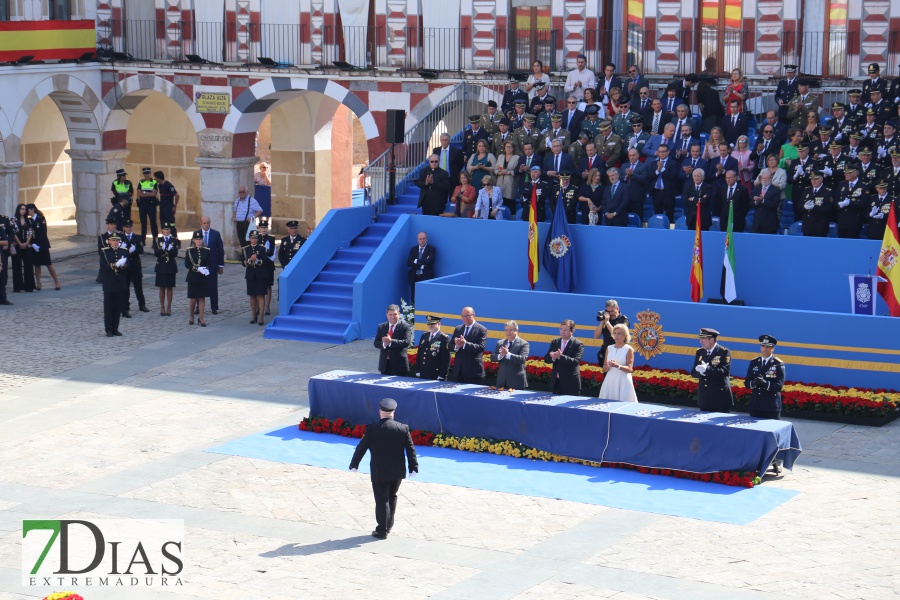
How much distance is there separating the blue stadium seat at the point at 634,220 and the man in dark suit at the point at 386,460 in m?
11.3

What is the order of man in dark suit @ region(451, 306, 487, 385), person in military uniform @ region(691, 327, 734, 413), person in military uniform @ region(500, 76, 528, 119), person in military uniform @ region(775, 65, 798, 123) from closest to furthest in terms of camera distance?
person in military uniform @ region(691, 327, 734, 413) < man in dark suit @ region(451, 306, 487, 385) < person in military uniform @ region(775, 65, 798, 123) < person in military uniform @ region(500, 76, 528, 119)

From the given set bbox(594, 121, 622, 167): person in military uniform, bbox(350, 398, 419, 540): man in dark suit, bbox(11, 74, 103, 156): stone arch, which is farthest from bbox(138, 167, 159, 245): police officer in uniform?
bbox(350, 398, 419, 540): man in dark suit

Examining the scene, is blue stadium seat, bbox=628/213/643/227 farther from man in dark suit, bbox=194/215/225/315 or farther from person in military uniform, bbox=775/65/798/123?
man in dark suit, bbox=194/215/225/315

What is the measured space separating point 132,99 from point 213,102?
271cm

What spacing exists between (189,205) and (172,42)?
5.96 metres

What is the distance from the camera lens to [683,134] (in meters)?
26.2

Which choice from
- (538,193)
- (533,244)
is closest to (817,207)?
(533,244)

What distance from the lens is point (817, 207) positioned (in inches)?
947

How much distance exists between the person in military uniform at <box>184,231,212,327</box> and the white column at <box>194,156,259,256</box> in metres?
6.96

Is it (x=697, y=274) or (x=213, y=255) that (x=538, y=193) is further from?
(x=213, y=255)

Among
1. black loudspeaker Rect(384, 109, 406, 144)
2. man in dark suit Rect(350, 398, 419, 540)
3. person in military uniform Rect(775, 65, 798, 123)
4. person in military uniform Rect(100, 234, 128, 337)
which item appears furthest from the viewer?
black loudspeaker Rect(384, 109, 406, 144)

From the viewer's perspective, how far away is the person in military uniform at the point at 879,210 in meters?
23.5

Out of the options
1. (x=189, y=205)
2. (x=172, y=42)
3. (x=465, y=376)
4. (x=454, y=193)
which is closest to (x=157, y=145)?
(x=189, y=205)

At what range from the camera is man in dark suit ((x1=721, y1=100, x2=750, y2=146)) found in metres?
26.6
